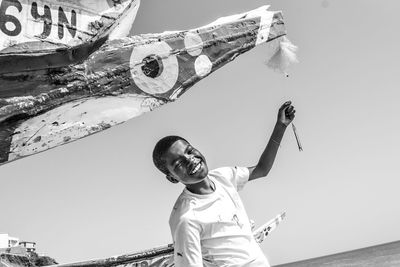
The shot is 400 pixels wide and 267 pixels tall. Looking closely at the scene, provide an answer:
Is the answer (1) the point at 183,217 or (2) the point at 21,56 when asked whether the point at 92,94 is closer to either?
(2) the point at 21,56

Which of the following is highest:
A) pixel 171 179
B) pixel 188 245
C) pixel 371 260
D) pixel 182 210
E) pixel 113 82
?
pixel 113 82

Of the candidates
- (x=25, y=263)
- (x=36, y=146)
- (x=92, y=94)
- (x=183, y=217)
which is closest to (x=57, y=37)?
(x=92, y=94)

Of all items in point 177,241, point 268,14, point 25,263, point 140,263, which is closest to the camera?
point 177,241

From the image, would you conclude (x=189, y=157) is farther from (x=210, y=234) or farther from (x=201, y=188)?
(x=210, y=234)

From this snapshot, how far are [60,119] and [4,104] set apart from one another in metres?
0.23

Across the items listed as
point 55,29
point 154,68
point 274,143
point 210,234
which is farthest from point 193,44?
point 210,234

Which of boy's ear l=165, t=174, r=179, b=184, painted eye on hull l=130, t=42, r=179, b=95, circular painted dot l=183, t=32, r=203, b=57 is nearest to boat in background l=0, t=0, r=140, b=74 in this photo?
painted eye on hull l=130, t=42, r=179, b=95

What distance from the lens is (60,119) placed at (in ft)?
5.50

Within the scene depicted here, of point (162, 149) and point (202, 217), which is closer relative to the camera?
point (202, 217)

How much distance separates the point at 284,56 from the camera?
252cm

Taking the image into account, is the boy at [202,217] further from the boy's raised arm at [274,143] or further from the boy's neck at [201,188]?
the boy's raised arm at [274,143]

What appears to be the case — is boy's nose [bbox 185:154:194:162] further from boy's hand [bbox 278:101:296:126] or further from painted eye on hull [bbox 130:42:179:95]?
boy's hand [bbox 278:101:296:126]

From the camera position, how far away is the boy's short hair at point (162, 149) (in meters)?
2.09

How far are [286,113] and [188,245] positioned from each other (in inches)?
37.5
